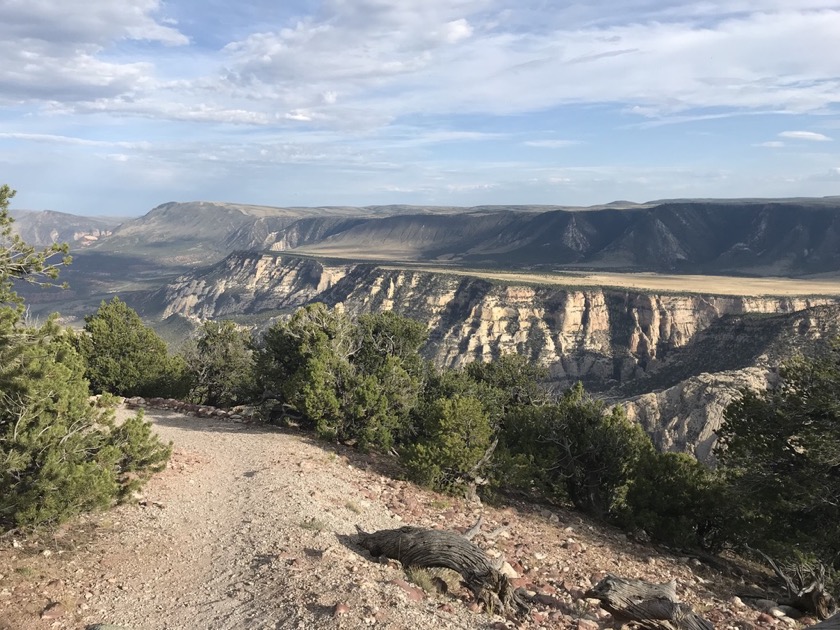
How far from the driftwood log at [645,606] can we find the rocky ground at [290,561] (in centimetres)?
38

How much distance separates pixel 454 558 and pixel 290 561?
359 centimetres

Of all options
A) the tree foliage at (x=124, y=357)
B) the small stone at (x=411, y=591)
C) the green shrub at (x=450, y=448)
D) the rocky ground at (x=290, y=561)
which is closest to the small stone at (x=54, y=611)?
the rocky ground at (x=290, y=561)

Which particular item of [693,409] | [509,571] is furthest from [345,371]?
[693,409]

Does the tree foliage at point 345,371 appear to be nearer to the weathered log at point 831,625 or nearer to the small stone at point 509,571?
the small stone at point 509,571

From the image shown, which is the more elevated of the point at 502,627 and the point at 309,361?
the point at 309,361

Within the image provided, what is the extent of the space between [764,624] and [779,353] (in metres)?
91.9

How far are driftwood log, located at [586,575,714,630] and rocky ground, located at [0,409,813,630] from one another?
379 mm

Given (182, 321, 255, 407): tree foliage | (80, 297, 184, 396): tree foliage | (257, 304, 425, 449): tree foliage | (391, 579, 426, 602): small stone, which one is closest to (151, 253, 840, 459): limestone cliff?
(182, 321, 255, 407): tree foliage

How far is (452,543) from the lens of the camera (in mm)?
12680

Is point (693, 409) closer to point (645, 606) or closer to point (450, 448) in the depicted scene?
point (450, 448)

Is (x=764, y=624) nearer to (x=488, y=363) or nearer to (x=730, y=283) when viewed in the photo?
(x=488, y=363)

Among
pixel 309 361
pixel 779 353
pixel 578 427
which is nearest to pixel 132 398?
pixel 309 361

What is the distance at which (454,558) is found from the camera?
12.4 meters

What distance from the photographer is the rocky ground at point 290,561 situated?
10742mm
